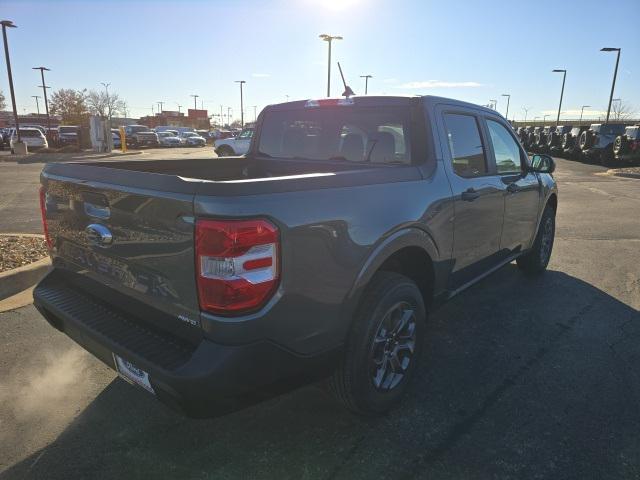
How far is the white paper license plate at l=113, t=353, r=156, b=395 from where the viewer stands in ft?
6.90

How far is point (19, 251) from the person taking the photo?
5199mm

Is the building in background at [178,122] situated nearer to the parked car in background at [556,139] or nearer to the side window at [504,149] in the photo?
the parked car in background at [556,139]

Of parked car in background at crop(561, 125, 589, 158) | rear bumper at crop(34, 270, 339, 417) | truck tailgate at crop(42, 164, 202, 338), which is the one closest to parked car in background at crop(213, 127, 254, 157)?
truck tailgate at crop(42, 164, 202, 338)

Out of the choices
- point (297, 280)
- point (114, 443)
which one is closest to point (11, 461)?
point (114, 443)

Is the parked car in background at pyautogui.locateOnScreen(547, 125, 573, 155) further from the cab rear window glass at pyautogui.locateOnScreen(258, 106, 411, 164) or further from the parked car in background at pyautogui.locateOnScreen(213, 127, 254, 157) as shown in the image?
the cab rear window glass at pyautogui.locateOnScreen(258, 106, 411, 164)

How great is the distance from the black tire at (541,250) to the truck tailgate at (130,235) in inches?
161

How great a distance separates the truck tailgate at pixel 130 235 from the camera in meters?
1.95

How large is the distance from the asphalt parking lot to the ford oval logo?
1.01m

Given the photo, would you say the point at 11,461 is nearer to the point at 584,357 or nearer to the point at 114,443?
the point at 114,443

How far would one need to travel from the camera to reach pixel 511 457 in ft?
7.97

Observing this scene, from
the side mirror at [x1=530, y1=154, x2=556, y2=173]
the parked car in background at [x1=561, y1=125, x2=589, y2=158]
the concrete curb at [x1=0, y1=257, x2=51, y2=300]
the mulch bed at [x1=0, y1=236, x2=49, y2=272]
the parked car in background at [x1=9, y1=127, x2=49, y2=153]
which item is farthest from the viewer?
the parked car in background at [x1=9, y1=127, x2=49, y2=153]

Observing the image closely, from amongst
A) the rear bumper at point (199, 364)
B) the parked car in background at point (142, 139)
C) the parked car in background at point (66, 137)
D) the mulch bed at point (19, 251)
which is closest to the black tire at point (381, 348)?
the rear bumper at point (199, 364)

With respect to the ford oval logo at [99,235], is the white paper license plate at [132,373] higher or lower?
lower

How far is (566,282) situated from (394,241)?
3.58 m
